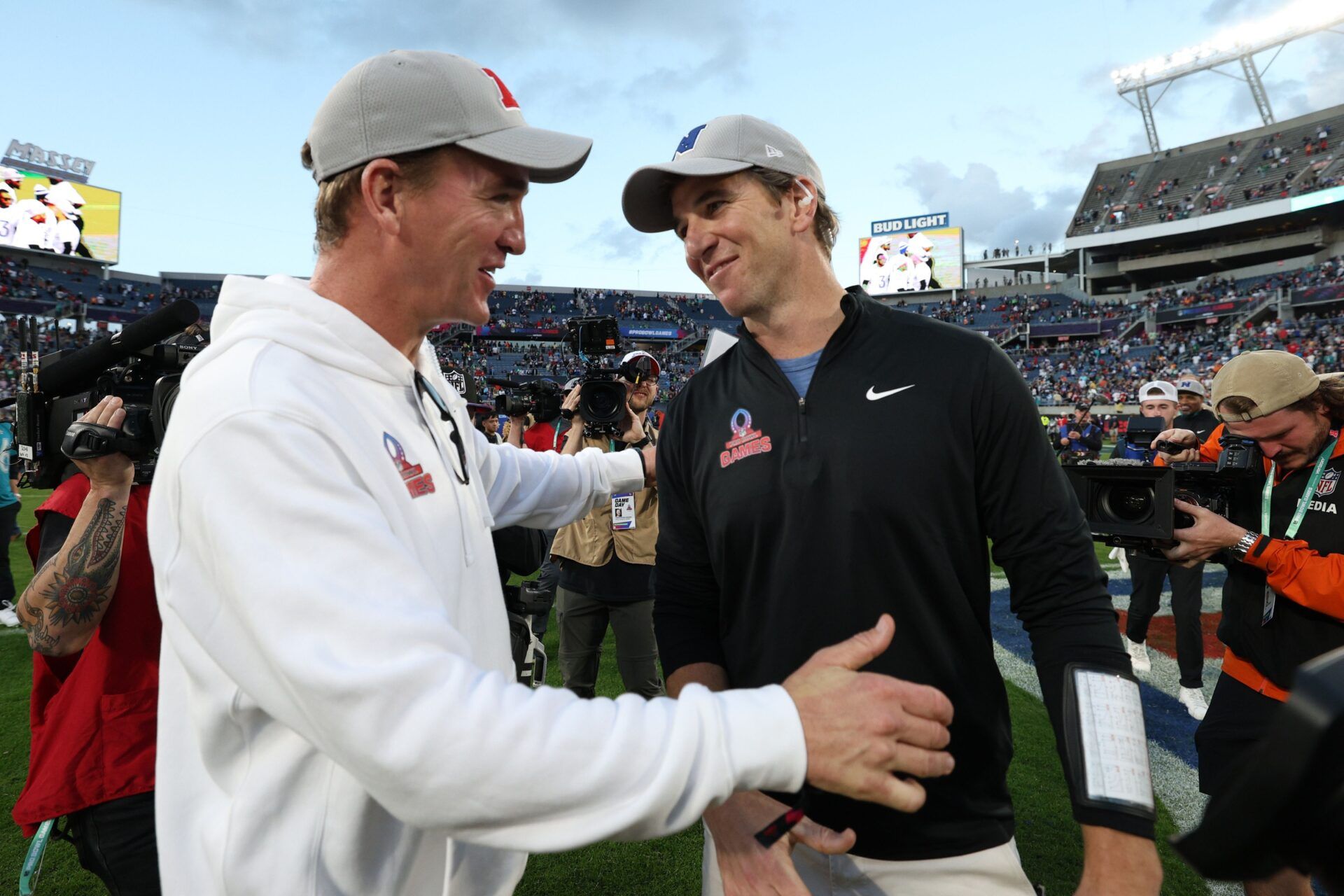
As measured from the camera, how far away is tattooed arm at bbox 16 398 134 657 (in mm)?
2051

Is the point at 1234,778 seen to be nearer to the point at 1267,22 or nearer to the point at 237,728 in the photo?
the point at 237,728

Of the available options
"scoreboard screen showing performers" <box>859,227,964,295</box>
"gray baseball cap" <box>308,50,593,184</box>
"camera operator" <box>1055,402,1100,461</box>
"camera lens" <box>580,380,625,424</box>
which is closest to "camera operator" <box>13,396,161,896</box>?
"gray baseball cap" <box>308,50,593,184</box>

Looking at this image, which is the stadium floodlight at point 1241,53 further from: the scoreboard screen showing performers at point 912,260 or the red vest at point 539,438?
the red vest at point 539,438

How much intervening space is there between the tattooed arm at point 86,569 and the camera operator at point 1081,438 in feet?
37.1

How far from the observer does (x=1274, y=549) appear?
2.93m

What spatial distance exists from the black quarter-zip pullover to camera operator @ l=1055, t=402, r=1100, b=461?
34.1 feet

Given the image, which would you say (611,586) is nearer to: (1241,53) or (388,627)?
(388,627)

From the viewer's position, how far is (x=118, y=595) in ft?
7.14

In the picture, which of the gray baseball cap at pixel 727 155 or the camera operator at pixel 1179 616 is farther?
the camera operator at pixel 1179 616

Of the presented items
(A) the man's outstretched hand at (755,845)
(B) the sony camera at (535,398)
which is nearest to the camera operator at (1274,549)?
(A) the man's outstretched hand at (755,845)

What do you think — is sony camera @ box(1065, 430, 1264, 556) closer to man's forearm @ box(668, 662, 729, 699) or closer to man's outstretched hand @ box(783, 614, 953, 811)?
man's forearm @ box(668, 662, 729, 699)

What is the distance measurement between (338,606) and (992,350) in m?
1.49

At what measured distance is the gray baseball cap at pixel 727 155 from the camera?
183cm

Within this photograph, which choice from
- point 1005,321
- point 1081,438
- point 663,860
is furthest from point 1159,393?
point 1005,321
